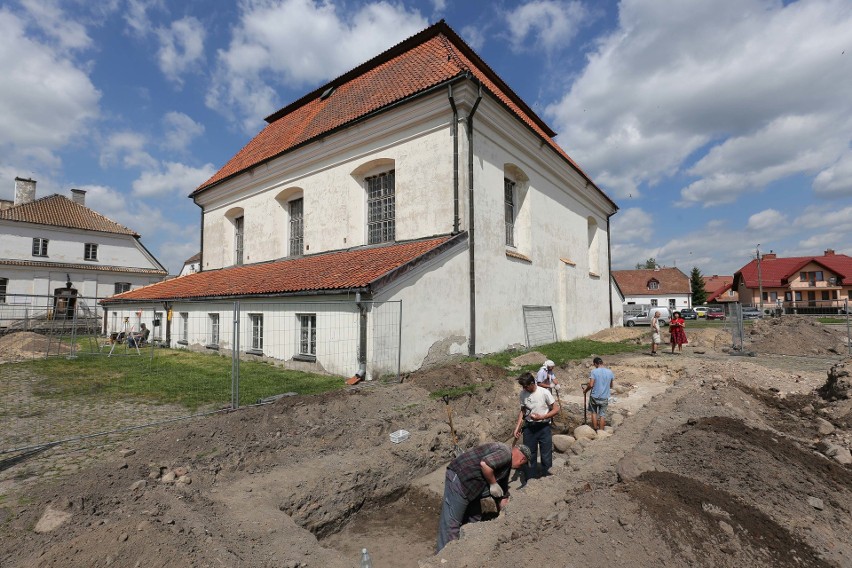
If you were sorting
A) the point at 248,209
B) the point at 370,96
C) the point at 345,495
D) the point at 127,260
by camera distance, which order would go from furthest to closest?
the point at 127,260 → the point at 248,209 → the point at 370,96 → the point at 345,495

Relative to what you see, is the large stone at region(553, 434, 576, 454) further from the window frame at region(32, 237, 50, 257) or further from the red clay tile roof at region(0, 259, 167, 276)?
the window frame at region(32, 237, 50, 257)

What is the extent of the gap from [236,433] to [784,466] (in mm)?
6784

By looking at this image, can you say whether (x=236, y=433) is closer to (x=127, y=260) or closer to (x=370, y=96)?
(x=370, y=96)

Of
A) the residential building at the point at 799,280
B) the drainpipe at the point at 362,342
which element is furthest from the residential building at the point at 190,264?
the residential building at the point at 799,280

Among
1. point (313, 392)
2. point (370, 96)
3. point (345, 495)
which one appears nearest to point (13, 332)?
point (313, 392)

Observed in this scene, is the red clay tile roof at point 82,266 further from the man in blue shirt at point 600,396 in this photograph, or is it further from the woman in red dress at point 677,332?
the woman in red dress at point 677,332

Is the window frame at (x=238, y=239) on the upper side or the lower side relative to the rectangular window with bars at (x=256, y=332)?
upper

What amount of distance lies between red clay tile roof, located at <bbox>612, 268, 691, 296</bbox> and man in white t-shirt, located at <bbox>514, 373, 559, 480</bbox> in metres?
54.0

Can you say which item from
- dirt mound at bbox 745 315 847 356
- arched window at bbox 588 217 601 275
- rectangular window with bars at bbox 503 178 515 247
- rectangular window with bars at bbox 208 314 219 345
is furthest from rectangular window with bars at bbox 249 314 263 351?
dirt mound at bbox 745 315 847 356

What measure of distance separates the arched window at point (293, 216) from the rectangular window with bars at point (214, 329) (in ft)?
12.5

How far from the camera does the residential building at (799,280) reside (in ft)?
152

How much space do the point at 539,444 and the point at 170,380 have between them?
8324mm

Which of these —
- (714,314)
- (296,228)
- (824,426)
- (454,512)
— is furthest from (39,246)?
(714,314)

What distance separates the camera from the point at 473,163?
447 inches
